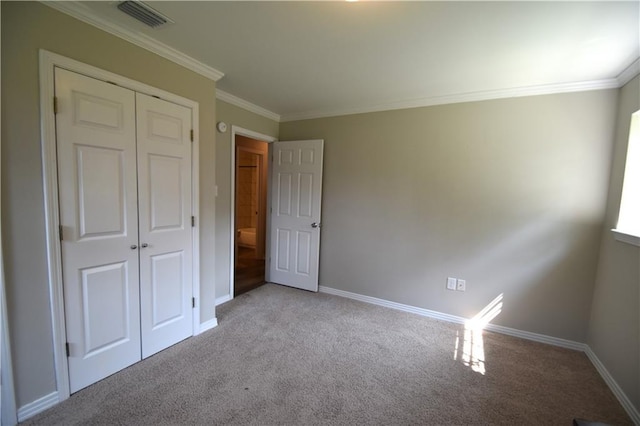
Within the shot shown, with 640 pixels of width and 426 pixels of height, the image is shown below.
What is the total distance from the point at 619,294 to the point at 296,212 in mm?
3139

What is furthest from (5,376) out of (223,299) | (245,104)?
(245,104)

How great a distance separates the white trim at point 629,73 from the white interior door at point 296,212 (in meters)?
2.73

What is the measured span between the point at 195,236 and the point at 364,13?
2.10 meters

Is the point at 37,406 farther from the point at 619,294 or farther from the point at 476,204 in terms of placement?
the point at 619,294

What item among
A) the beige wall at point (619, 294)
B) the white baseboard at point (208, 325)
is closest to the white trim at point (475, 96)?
the beige wall at point (619, 294)

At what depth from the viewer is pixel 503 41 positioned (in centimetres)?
179

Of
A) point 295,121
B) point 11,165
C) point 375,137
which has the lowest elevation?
point 11,165

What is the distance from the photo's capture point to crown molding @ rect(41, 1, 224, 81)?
154cm

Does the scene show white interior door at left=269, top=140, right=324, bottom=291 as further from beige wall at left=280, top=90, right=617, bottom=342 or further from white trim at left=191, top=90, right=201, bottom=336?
white trim at left=191, top=90, right=201, bottom=336

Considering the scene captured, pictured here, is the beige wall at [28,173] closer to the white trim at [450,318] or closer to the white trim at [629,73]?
the white trim at [450,318]

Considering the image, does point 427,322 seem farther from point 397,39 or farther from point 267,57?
point 267,57

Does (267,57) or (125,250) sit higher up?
(267,57)

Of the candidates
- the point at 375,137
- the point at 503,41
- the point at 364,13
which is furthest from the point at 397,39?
the point at 375,137

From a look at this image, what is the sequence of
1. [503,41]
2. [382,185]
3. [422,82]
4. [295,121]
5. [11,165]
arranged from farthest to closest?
[295,121] < [382,185] < [422,82] < [503,41] < [11,165]
